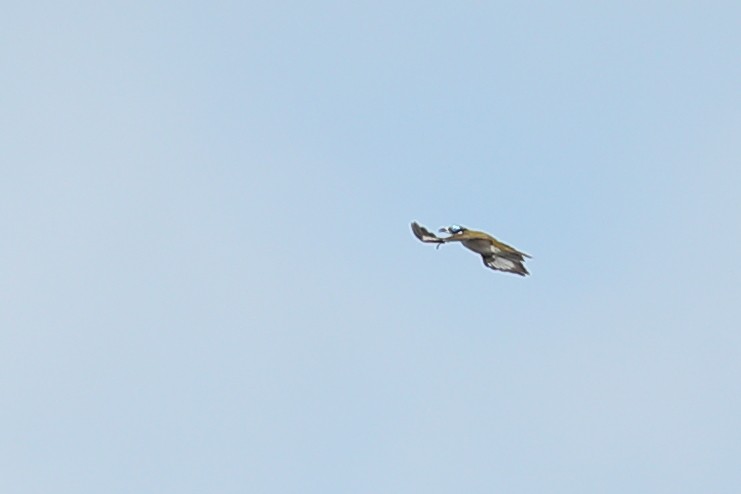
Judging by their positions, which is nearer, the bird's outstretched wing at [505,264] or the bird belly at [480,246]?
the bird belly at [480,246]

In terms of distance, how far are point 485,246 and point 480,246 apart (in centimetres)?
22

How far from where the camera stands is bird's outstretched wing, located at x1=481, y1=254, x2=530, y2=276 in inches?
2429

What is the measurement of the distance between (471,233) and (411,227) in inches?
133

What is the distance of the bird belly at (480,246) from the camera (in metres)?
60.0

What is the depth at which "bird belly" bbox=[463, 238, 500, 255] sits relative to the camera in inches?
2364

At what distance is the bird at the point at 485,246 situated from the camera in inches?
2251

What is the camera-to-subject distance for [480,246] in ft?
199

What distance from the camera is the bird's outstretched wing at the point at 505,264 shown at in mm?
61688

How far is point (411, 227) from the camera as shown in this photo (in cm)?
5731

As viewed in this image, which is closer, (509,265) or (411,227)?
(411,227)

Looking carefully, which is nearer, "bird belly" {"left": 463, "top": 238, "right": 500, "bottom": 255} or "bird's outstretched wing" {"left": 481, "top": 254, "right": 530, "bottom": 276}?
"bird belly" {"left": 463, "top": 238, "right": 500, "bottom": 255}

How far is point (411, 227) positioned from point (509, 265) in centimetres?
676

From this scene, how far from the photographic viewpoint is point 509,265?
62.2 m

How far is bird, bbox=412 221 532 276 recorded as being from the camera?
2251 inches
